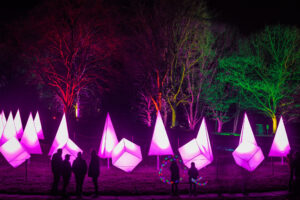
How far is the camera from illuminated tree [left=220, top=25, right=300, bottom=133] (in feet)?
88.3

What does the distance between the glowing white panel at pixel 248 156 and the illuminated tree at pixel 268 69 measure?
53.4 ft

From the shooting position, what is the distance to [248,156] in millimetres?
12281

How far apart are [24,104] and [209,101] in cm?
3027

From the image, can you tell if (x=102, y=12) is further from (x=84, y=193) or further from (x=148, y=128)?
(x=84, y=193)

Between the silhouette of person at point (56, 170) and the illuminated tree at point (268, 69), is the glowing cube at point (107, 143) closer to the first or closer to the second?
the silhouette of person at point (56, 170)

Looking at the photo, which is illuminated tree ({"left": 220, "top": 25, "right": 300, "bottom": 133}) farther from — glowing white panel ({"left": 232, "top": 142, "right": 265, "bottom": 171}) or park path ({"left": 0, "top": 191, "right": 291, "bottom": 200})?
park path ({"left": 0, "top": 191, "right": 291, "bottom": 200})

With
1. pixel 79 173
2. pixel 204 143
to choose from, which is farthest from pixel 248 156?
pixel 79 173

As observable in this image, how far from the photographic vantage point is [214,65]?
30.2 metres

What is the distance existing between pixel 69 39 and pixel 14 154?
47.6ft

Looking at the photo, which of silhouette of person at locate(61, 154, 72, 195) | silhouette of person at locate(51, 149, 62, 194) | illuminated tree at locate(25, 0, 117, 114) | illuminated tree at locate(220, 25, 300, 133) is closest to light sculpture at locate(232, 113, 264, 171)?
silhouette of person at locate(61, 154, 72, 195)

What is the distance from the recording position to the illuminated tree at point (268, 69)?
26.9 meters

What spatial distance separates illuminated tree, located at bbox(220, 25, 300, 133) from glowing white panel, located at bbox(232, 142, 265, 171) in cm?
1627

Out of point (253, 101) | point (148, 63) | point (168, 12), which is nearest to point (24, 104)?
point (148, 63)

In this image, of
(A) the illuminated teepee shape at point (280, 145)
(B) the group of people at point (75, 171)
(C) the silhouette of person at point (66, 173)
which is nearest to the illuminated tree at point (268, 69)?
(A) the illuminated teepee shape at point (280, 145)
